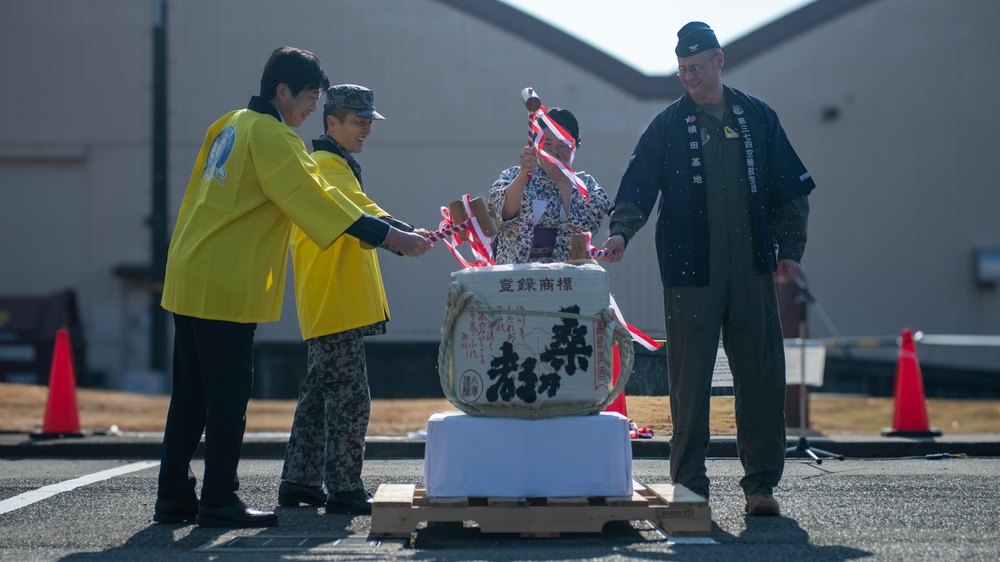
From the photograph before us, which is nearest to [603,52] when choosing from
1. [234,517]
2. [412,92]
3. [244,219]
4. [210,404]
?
[412,92]

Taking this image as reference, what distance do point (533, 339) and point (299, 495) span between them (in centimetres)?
164

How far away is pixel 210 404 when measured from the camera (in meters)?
4.77

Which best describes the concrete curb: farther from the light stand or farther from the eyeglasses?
the eyeglasses

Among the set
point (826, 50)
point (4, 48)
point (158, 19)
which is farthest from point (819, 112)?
point (4, 48)

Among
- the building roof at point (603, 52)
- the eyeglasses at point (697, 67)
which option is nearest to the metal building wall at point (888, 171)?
the building roof at point (603, 52)

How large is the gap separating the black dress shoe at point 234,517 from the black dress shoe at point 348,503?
459 millimetres

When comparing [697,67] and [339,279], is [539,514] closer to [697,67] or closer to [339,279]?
[339,279]

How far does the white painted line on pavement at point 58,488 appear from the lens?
548cm

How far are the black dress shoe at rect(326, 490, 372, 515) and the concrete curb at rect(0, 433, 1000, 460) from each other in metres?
3.03

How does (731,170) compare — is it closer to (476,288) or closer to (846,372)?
(476,288)

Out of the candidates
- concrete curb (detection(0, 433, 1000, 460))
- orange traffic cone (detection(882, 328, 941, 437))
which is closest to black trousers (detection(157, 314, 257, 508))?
concrete curb (detection(0, 433, 1000, 460))

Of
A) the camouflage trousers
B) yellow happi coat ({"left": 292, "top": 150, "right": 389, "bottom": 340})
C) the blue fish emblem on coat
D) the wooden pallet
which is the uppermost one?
the blue fish emblem on coat

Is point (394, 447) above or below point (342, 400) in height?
below

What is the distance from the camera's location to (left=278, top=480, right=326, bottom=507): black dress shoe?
216 inches
